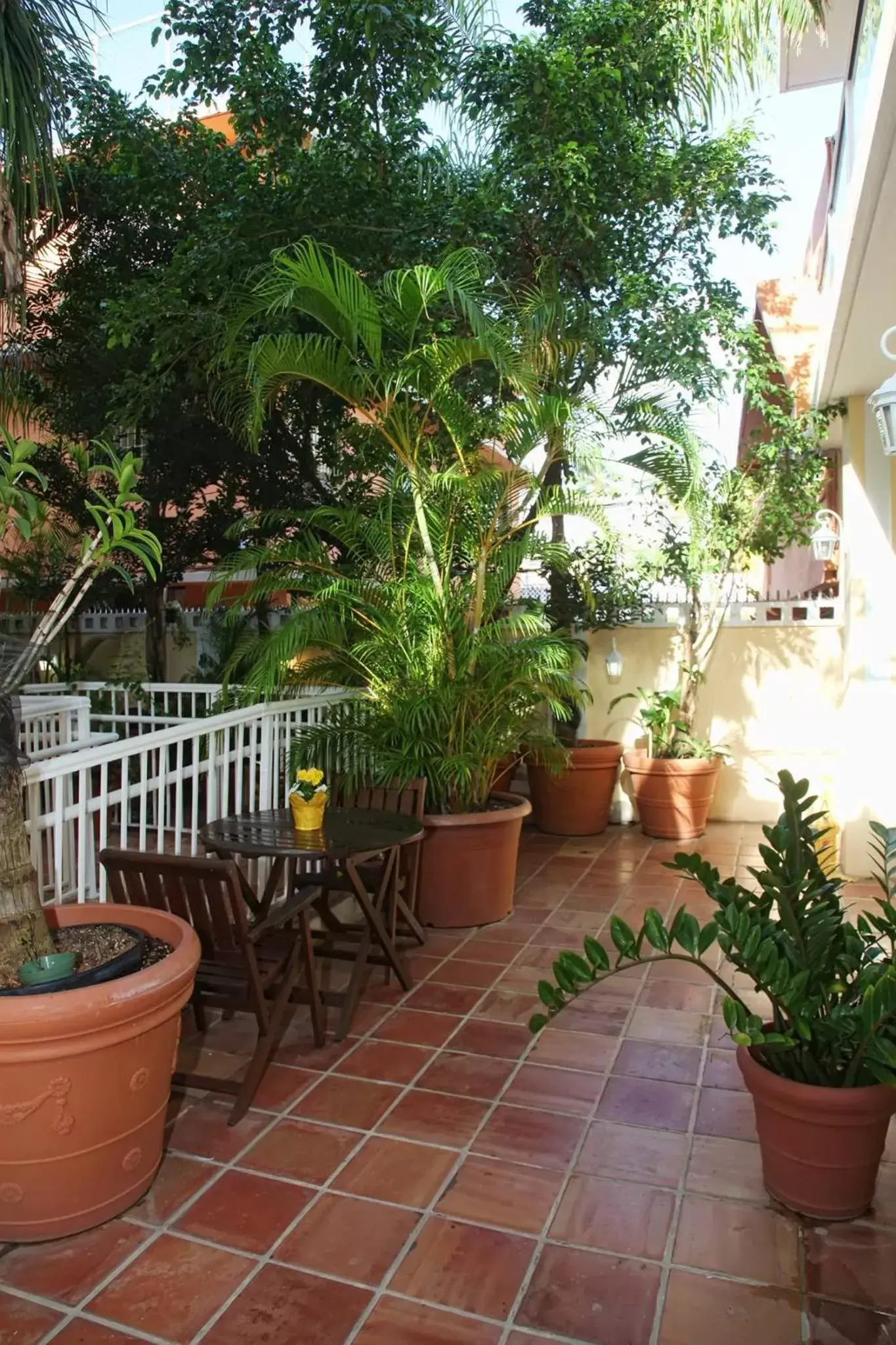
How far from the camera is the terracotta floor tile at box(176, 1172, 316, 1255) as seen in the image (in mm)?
2158

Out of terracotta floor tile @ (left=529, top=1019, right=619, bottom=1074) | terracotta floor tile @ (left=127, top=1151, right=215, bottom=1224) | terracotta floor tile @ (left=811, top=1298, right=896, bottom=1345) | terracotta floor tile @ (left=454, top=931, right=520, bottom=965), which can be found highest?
terracotta floor tile @ (left=454, top=931, right=520, bottom=965)

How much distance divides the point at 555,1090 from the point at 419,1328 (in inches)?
42.5

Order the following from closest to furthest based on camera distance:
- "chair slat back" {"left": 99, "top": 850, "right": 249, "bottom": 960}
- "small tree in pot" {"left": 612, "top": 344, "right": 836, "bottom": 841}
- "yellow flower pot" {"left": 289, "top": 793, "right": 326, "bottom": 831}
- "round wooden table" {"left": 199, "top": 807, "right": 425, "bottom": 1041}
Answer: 1. "chair slat back" {"left": 99, "top": 850, "right": 249, "bottom": 960}
2. "round wooden table" {"left": 199, "top": 807, "right": 425, "bottom": 1041}
3. "yellow flower pot" {"left": 289, "top": 793, "right": 326, "bottom": 831}
4. "small tree in pot" {"left": 612, "top": 344, "right": 836, "bottom": 841}

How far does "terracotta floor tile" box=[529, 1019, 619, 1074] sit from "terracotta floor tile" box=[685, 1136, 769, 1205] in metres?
0.50

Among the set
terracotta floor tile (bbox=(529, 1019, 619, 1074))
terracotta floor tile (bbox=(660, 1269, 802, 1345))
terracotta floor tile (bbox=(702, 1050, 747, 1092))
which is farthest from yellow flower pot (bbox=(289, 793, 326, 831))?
terracotta floor tile (bbox=(660, 1269, 802, 1345))

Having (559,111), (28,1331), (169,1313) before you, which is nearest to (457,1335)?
(169,1313)

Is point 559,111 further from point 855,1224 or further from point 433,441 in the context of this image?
point 855,1224

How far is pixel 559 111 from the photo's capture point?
4.95 m

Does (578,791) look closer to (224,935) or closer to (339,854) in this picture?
(339,854)

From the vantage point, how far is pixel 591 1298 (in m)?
1.96

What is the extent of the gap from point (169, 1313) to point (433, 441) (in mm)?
3688

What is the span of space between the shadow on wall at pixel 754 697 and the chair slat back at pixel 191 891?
14.5 feet

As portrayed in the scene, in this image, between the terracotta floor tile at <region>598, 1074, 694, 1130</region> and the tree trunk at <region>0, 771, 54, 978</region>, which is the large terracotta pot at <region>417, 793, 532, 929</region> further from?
the tree trunk at <region>0, 771, 54, 978</region>

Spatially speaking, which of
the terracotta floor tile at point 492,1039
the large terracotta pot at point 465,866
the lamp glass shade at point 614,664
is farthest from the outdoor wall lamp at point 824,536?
the terracotta floor tile at point 492,1039
